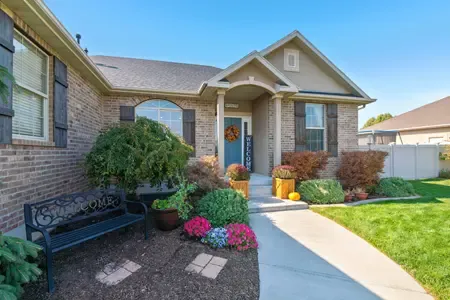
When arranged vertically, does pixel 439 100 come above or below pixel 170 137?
above

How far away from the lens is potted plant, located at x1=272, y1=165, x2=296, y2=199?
658 centimetres

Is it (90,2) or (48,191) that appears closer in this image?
(48,191)

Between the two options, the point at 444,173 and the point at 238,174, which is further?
the point at 444,173

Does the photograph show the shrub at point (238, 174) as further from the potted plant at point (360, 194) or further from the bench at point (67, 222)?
the potted plant at point (360, 194)

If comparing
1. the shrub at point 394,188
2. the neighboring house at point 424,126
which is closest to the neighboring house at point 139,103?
the shrub at point 394,188

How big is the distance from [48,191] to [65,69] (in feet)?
8.65

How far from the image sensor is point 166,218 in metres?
4.14

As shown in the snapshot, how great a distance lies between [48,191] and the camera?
161 inches

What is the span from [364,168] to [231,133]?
16.6 feet

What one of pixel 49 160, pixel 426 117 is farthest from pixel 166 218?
pixel 426 117

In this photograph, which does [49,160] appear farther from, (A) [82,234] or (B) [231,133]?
(B) [231,133]

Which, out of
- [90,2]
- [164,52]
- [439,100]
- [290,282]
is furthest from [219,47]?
[439,100]

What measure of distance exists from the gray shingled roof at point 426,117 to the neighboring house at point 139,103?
11368 mm

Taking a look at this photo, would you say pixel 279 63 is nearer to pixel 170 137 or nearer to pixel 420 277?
pixel 170 137
